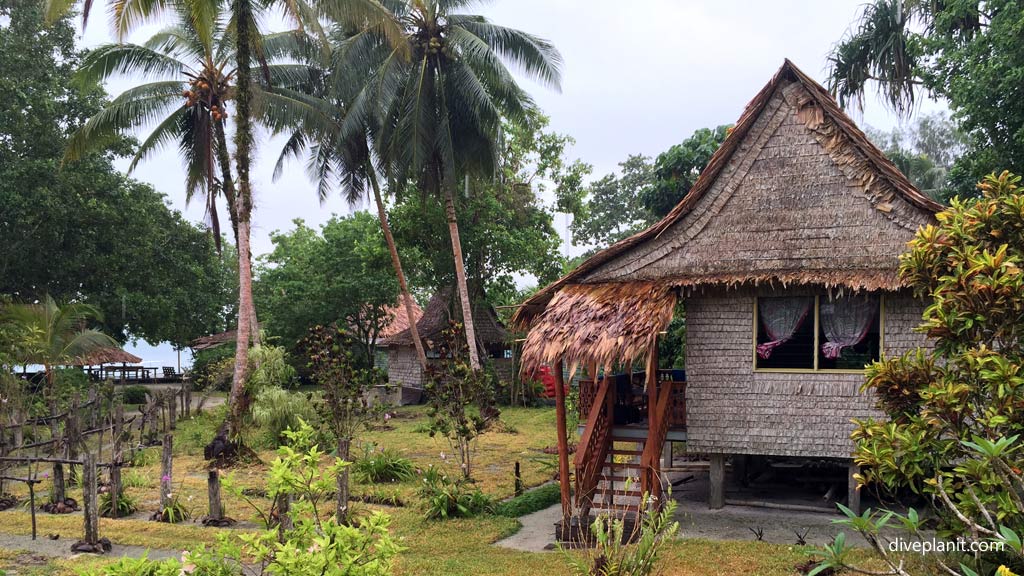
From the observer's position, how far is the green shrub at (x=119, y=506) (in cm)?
1130

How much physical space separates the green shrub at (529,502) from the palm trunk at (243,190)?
6.62 meters

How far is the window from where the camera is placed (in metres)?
10.3

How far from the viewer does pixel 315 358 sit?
15.1 m

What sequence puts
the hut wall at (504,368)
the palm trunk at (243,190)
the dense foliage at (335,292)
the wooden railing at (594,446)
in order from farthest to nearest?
1. the dense foliage at (335,292)
2. the hut wall at (504,368)
3. the palm trunk at (243,190)
4. the wooden railing at (594,446)

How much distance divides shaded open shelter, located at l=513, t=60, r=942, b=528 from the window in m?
0.02

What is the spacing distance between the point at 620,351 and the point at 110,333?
83.2ft

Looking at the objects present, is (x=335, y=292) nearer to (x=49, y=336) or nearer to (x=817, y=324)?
(x=49, y=336)

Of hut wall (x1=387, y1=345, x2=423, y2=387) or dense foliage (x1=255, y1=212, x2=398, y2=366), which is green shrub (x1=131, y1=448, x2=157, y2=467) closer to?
hut wall (x1=387, y1=345, x2=423, y2=387)

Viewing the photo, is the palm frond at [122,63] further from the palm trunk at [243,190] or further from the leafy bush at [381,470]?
the leafy bush at [381,470]

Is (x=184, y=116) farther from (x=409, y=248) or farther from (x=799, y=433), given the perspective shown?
(x=799, y=433)

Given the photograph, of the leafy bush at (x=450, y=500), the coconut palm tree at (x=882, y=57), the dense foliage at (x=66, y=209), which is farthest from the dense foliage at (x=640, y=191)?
the dense foliage at (x=66, y=209)

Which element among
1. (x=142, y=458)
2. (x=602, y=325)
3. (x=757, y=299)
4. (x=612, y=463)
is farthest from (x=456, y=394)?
(x=142, y=458)

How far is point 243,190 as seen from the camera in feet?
53.0

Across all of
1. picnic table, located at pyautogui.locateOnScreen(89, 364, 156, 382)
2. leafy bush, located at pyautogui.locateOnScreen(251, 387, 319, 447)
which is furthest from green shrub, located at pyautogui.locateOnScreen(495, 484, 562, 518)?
picnic table, located at pyautogui.locateOnScreen(89, 364, 156, 382)
